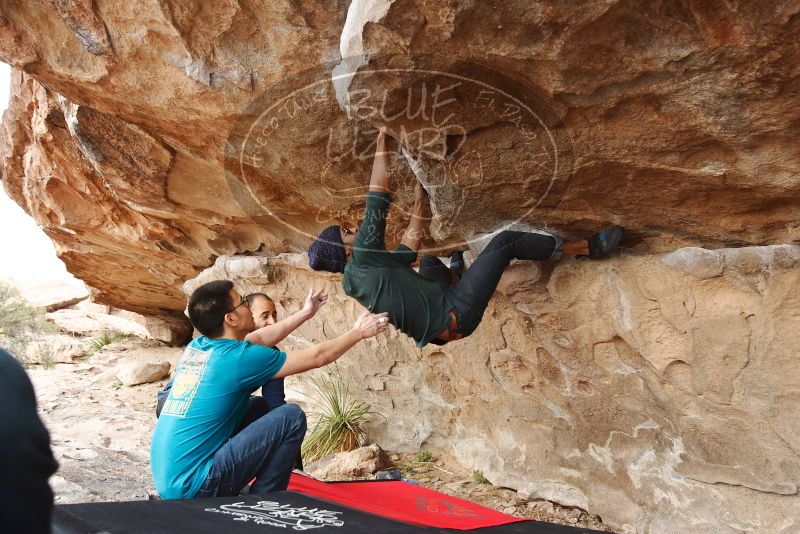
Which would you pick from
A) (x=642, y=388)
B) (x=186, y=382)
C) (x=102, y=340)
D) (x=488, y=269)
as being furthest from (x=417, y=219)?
(x=102, y=340)

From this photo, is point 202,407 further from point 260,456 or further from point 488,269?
point 488,269

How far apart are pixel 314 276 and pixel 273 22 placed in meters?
2.64

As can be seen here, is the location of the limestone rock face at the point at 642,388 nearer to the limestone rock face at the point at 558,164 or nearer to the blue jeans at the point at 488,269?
the limestone rock face at the point at 558,164

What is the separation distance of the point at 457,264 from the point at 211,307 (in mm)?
1578

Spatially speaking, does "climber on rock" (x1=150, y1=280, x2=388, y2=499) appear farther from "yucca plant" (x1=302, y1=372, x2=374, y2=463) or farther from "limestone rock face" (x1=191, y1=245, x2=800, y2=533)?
"yucca plant" (x1=302, y1=372, x2=374, y2=463)

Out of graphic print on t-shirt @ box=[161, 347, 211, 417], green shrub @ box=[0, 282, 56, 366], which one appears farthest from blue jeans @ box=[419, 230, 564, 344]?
green shrub @ box=[0, 282, 56, 366]

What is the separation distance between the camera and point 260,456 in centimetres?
270

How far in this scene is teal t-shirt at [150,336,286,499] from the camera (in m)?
2.62

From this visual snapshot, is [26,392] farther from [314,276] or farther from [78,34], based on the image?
[314,276]

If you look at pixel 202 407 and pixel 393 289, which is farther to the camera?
pixel 393 289

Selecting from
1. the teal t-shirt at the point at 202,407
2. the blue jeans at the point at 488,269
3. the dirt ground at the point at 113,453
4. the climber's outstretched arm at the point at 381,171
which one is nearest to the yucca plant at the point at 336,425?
the dirt ground at the point at 113,453

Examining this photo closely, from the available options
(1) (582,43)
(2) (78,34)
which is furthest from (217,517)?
(2) (78,34)

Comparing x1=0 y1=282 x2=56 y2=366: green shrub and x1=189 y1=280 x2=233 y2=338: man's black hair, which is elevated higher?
x1=0 y1=282 x2=56 y2=366: green shrub

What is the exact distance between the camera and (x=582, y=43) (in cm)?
224
